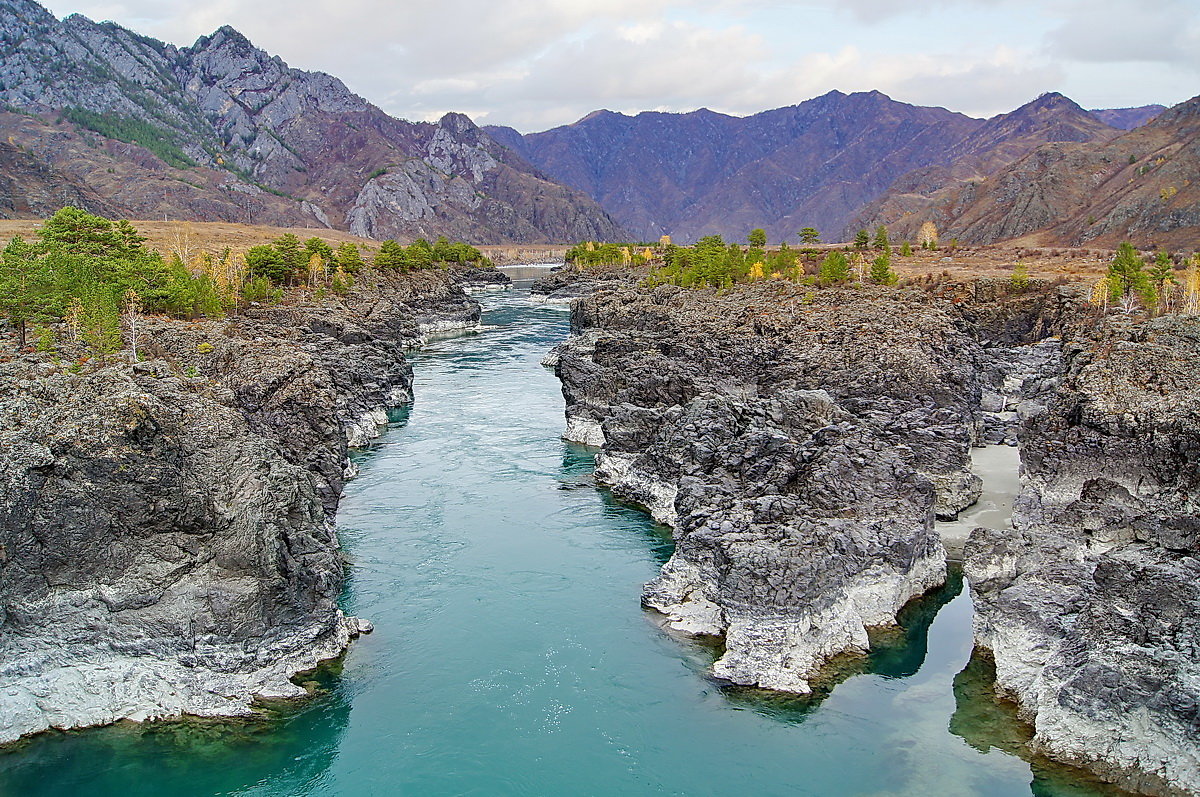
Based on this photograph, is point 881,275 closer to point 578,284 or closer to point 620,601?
point 620,601

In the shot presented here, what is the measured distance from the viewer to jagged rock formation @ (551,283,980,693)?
3162 centimetres

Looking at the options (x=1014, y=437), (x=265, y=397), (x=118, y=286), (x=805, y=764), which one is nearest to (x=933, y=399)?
(x=1014, y=437)

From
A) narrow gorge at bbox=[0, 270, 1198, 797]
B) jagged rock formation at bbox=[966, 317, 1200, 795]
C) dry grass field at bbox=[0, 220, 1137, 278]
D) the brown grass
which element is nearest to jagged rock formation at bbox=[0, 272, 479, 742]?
narrow gorge at bbox=[0, 270, 1198, 797]

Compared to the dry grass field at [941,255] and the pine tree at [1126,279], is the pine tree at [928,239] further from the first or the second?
the pine tree at [1126,279]

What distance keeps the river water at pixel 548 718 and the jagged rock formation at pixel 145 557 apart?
128 cm

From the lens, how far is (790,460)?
130ft

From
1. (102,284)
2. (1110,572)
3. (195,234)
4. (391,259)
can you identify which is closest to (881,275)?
(1110,572)

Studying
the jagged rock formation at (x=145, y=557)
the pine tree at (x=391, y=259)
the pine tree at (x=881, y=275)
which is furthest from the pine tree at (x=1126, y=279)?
the pine tree at (x=391, y=259)

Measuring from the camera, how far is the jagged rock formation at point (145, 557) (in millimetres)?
27219

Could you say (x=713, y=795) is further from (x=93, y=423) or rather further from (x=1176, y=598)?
(x=93, y=423)

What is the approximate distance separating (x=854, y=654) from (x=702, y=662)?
5.64m

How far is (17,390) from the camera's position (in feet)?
106

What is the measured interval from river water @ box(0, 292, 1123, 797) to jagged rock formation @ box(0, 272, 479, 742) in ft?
4.20

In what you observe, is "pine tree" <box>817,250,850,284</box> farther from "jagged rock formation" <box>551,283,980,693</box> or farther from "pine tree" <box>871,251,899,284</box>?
"jagged rock formation" <box>551,283,980,693</box>
